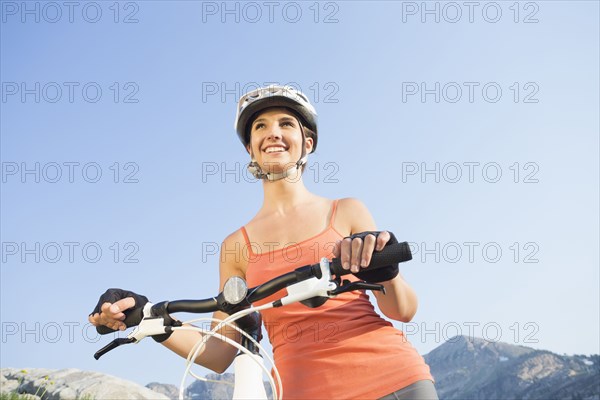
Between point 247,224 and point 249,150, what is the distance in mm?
492

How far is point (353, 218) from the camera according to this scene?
10.5 ft

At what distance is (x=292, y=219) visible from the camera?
3.30 m

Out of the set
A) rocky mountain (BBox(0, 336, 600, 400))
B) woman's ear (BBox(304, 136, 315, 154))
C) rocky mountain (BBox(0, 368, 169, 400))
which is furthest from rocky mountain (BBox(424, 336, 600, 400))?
woman's ear (BBox(304, 136, 315, 154))

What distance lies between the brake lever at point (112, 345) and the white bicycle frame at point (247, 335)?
2cm

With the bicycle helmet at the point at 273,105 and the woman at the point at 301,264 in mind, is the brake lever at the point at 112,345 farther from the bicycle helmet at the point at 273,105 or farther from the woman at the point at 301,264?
the bicycle helmet at the point at 273,105

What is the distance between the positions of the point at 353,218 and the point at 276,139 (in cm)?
67

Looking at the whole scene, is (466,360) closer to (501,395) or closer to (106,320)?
(501,395)

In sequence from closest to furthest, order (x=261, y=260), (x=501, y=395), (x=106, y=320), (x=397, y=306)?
(x=106, y=320) < (x=397, y=306) < (x=261, y=260) < (x=501, y=395)

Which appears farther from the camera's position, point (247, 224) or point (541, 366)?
point (541, 366)

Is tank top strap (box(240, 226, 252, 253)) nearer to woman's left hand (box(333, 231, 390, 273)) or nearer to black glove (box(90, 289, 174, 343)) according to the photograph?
black glove (box(90, 289, 174, 343))

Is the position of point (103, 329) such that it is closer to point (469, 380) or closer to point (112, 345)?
point (112, 345)

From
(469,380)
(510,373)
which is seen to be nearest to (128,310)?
(510,373)

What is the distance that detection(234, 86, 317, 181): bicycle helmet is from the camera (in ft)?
10.9

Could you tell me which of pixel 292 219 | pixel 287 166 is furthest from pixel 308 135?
pixel 292 219
